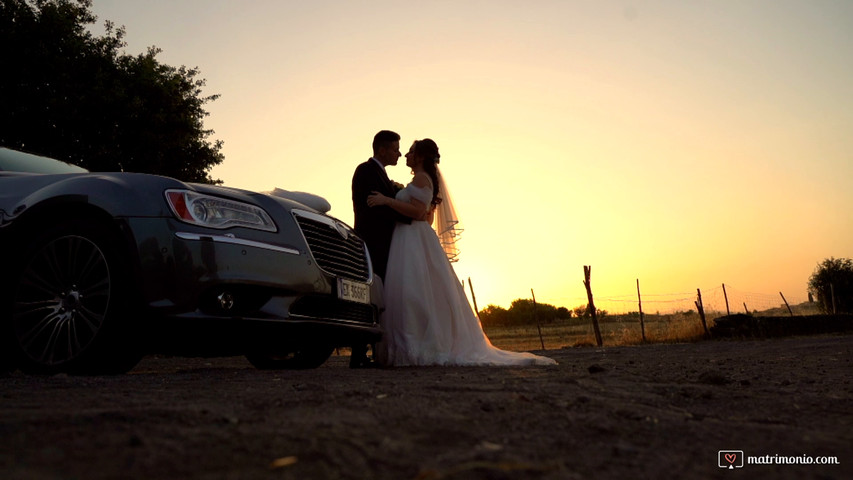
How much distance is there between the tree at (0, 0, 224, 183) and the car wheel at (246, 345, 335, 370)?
29.0ft

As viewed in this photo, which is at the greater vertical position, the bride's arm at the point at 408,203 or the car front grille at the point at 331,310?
the bride's arm at the point at 408,203

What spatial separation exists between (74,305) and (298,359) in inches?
97.3

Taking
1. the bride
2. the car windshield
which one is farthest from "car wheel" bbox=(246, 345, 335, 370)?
the car windshield

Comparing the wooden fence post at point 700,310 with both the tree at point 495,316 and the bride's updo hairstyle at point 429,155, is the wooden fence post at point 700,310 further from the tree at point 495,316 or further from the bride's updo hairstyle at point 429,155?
the tree at point 495,316

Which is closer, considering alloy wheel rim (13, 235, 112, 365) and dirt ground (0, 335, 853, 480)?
dirt ground (0, 335, 853, 480)

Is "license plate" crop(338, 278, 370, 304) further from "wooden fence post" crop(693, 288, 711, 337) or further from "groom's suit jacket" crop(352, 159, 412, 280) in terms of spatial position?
"wooden fence post" crop(693, 288, 711, 337)

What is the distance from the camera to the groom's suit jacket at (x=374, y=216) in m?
6.92

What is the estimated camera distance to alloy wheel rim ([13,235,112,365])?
4328 millimetres

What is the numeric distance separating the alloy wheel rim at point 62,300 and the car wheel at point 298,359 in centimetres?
212

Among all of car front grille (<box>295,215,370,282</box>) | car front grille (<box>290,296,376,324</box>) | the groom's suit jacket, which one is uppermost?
the groom's suit jacket

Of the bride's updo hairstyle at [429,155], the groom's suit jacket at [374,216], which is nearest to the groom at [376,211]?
the groom's suit jacket at [374,216]

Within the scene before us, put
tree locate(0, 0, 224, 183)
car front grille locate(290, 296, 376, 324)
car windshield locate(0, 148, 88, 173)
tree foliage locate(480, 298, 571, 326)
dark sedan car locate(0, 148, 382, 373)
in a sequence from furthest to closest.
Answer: tree foliage locate(480, 298, 571, 326) → tree locate(0, 0, 224, 183) → car windshield locate(0, 148, 88, 173) → car front grille locate(290, 296, 376, 324) → dark sedan car locate(0, 148, 382, 373)

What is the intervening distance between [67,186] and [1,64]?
1227 centimetres

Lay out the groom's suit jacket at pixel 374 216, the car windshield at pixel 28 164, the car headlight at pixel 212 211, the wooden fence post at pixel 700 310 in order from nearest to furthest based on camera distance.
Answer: the car headlight at pixel 212 211
the car windshield at pixel 28 164
the groom's suit jacket at pixel 374 216
the wooden fence post at pixel 700 310
